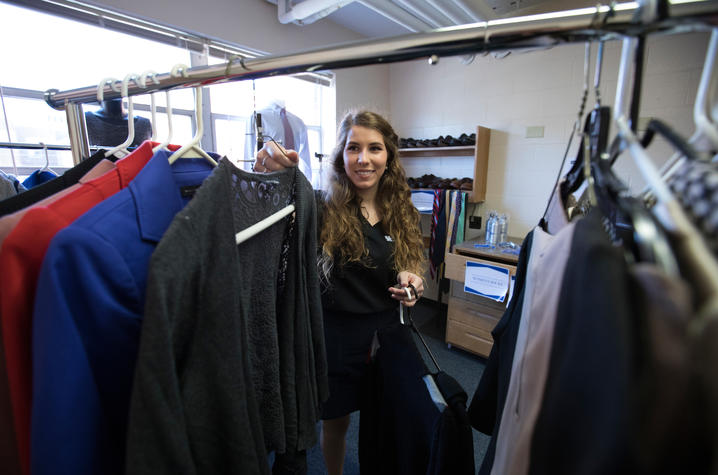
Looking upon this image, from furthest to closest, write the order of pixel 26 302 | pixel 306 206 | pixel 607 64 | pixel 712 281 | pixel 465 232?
1. pixel 465 232
2. pixel 607 64
3. pixel 306 206
4. pixel 26 302
5. pixel 712 281

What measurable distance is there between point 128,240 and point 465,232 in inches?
117

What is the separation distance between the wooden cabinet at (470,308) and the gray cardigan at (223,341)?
1.79 meters

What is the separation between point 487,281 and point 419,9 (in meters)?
1.99

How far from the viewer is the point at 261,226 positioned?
673 mm

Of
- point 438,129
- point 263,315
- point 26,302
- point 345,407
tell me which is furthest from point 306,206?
point 438,129

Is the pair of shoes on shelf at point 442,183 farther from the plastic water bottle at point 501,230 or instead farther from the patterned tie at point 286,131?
the patterned tie at point 286,131

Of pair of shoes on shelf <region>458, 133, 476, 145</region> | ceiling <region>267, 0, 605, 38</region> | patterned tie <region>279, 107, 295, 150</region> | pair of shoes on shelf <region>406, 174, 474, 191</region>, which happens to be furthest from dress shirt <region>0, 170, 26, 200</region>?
pair of shoes on shelf <region>458, 133, 476, 145</region>

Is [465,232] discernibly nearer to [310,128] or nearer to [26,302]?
[310,128]

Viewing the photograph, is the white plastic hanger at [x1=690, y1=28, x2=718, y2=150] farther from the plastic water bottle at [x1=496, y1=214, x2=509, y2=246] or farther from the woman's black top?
the plastic water bottle at [x1=496, y1=214, x2=509, y2=246]

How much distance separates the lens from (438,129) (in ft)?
10.5

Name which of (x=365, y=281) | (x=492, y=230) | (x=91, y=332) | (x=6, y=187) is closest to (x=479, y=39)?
(x=91, y=332)

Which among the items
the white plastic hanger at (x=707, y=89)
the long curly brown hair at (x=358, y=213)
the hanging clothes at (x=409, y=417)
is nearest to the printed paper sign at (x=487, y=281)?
the long curly brown hair at (x=358, y=213)

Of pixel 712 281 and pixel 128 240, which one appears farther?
pixel 128 240

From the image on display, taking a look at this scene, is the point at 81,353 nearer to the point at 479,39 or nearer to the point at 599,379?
the point at 599,379
